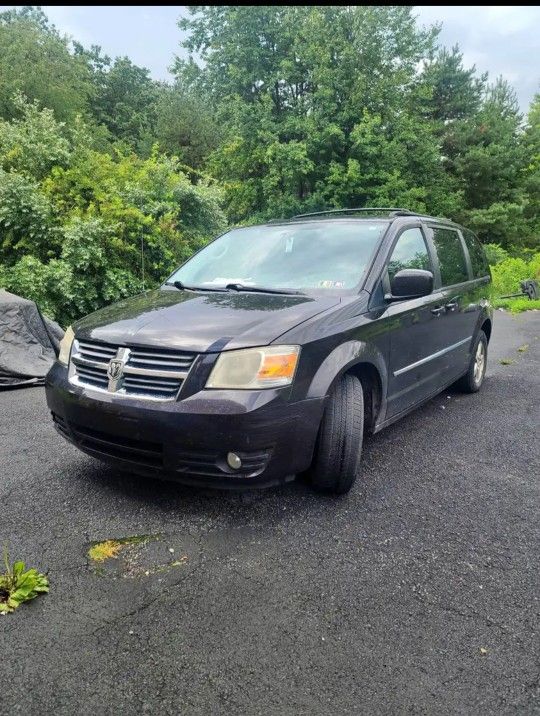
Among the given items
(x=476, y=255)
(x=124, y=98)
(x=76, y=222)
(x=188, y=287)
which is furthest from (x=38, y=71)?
(x=188, y=287)

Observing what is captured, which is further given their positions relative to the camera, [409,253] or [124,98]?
[124,98]

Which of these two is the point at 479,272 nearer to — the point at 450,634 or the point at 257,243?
the point at 257,243

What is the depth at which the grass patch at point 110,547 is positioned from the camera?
2437 mm

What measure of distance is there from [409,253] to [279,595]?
264 centimetres

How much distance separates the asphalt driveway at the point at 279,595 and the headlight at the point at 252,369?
77cm

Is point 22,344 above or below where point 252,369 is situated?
below

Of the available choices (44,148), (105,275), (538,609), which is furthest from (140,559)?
(44,148)

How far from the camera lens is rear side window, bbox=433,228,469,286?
14.5 feet

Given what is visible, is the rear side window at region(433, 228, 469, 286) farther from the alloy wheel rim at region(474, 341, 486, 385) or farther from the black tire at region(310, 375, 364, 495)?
the black tire at region(310, 375, 364, 495)

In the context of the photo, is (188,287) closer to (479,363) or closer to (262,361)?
(262,361)

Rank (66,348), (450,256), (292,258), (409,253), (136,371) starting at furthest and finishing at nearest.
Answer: (450,256), (409,253), (292,258), (66,348), (136,371)

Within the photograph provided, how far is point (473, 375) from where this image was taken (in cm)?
543

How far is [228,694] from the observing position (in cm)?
169

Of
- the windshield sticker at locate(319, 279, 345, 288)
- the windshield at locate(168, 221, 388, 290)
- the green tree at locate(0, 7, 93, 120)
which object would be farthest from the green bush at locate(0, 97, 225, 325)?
the green tree at locate(0, 7, 93, 120)
